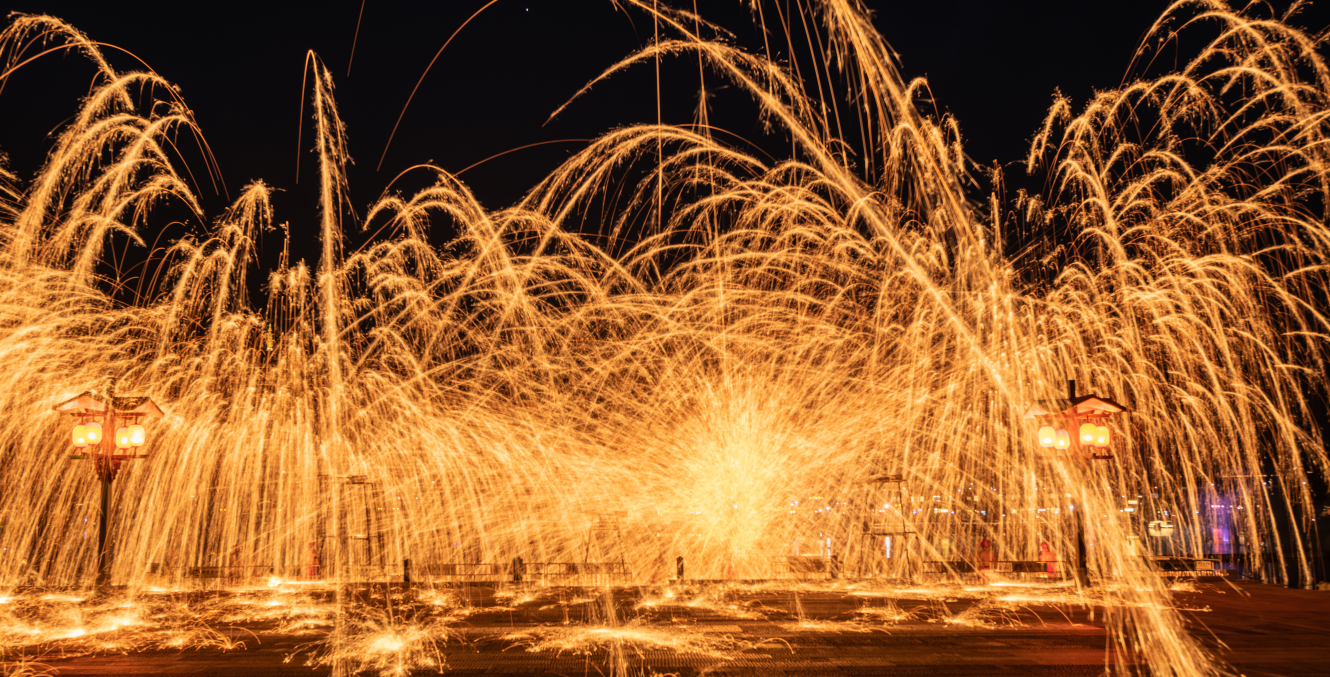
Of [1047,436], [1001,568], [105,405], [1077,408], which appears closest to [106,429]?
[105,405]

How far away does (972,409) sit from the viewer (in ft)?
82.8

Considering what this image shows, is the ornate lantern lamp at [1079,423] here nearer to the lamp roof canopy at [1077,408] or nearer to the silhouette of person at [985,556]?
the lamp roof canopy at [1077,408]

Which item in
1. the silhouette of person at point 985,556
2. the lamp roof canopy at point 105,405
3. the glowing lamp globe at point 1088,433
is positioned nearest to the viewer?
the glowing lamp globe at point 1088,433

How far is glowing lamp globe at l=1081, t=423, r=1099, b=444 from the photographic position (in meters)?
14.3

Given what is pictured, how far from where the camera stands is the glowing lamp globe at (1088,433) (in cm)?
1434

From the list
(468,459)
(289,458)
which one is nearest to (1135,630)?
(468,459)

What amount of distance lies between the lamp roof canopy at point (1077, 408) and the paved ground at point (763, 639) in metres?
3.26

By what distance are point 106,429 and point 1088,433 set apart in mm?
16884

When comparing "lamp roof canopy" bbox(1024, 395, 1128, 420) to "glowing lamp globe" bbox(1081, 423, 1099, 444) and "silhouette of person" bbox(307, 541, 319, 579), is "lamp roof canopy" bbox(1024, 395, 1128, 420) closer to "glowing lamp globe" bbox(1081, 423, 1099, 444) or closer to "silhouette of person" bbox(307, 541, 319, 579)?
"glowing lamp globe" bbox(1081, 423, 1099, 444)

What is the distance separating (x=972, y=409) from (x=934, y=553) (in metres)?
11.2

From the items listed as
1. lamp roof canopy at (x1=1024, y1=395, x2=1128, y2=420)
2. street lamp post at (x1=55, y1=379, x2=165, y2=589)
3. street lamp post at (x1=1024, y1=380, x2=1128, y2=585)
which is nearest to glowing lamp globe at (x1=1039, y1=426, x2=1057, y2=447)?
street lamp post at (x1=1024, y1=380, x2=1128, y2=585)

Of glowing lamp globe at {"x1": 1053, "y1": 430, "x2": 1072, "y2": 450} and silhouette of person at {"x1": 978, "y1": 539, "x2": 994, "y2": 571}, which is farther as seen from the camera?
silhouette of person at {"x1": 978, "y1": 539, "x2": 994, "y2": 571}

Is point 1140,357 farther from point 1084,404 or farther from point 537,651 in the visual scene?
point 537,651

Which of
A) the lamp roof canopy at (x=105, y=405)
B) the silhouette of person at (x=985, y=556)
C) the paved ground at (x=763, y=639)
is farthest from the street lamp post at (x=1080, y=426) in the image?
the lamp roof canopy at (x=105, y=405)
